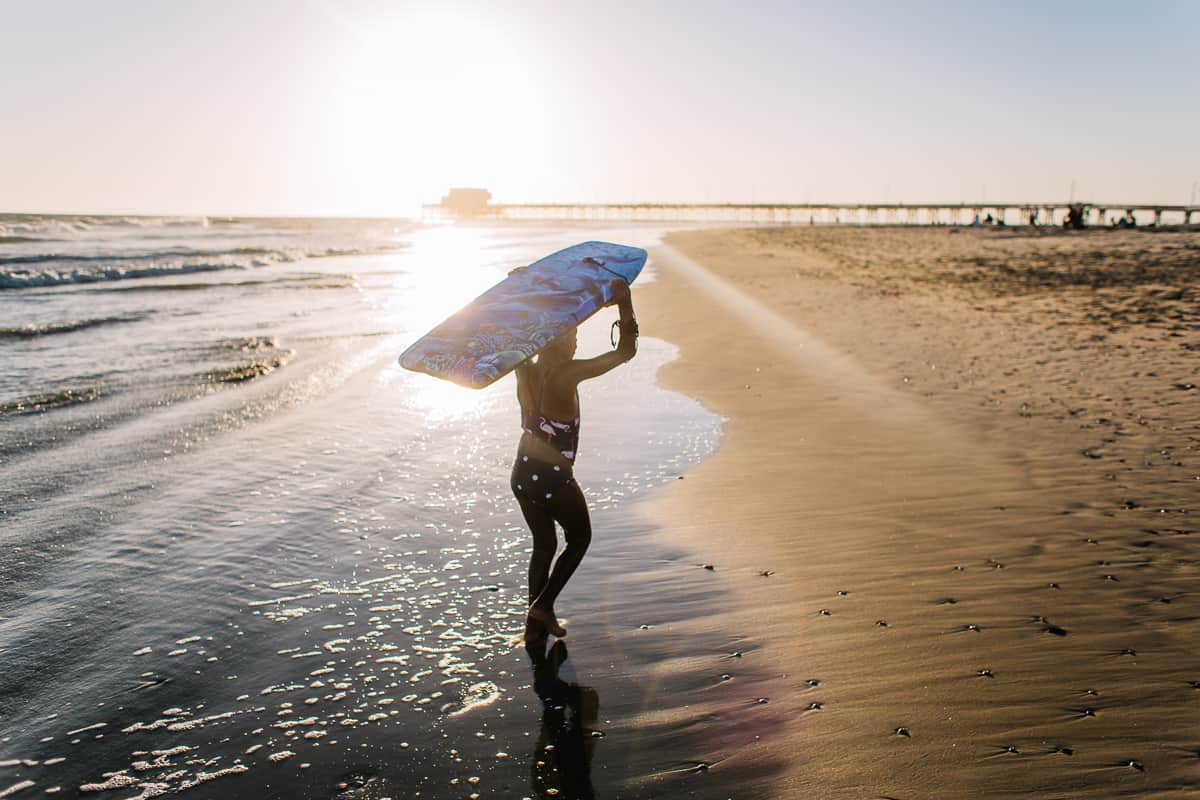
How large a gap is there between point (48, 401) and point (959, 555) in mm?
11799

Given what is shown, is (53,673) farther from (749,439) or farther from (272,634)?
(749,439)

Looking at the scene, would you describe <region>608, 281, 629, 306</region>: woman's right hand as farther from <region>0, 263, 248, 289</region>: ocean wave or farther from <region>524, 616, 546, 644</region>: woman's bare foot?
<region>0, 263, 248, 289</region>: ocean wave

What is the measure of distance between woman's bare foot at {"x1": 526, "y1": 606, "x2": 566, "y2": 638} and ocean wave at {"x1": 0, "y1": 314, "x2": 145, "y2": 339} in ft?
56.5

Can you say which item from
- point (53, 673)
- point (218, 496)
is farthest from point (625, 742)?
point (218, 496)

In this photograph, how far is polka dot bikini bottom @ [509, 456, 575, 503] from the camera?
422cm

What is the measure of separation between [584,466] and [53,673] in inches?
184

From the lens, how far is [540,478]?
4227 mm

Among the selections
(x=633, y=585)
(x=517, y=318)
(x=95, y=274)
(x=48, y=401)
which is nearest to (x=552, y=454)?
(x=517, y=318)

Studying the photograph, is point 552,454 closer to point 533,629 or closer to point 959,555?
point 533,629

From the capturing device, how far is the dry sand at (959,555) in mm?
3309

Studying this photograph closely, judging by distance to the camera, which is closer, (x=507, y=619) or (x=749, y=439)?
(x=507, y=619)

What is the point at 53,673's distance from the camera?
418 centimetres

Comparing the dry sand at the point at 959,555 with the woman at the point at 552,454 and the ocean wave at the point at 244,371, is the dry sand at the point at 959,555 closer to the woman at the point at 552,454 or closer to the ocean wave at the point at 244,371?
the woman at the point at 552,454

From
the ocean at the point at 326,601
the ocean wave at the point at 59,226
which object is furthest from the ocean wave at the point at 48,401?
the ocean wave at the point at 59,226
